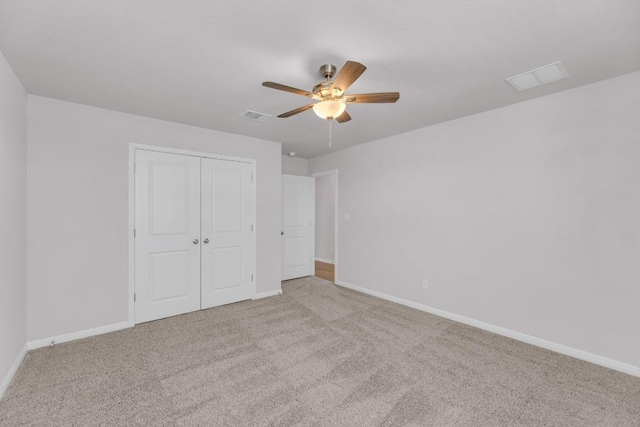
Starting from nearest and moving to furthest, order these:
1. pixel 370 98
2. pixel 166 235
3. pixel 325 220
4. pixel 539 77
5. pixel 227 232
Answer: pixel 370 98 → pixel 539 77 → pixel 166 235 → pixel 227 232 → pixel 325 220

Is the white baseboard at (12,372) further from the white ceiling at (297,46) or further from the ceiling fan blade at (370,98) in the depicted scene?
the ceiling fan blade at (370,98)

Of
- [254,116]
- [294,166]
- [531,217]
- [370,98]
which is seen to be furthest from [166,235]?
[531,217]

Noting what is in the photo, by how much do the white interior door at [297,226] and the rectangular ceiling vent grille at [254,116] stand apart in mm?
1939

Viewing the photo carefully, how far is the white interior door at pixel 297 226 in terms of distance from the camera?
541cm

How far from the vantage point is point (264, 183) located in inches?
174

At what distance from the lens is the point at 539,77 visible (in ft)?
7.67

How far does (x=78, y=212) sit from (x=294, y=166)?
3.56 m

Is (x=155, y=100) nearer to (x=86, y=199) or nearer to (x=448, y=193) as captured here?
(x=86, y=199)

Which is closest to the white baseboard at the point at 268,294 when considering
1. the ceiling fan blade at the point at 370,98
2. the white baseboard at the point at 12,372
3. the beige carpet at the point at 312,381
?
the beige carpet at the point at 312,381

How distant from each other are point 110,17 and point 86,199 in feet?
6.98

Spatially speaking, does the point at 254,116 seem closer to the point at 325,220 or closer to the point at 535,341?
the point at 535,341

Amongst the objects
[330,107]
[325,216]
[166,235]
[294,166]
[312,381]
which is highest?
[294,166]

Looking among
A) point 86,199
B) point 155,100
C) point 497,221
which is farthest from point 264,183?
point 497,221

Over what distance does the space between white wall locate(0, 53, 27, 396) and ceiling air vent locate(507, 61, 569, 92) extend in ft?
13.3
